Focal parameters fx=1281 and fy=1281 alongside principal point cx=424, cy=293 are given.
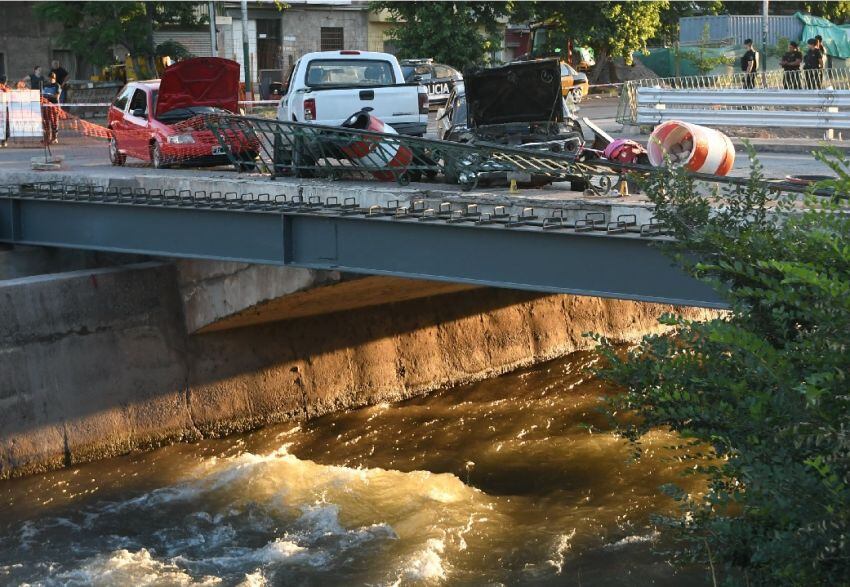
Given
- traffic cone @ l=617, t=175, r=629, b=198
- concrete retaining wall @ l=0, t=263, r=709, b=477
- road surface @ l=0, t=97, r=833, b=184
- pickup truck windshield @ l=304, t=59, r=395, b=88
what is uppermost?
pickup truck windshield @ l=304, t=59, r=395, b=88

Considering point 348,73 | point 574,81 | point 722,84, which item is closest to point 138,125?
point 348,73

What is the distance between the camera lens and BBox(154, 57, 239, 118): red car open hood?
62.0 feet

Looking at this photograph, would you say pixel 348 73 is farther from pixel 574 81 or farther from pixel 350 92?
pixel 574 81

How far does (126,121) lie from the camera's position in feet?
62.5

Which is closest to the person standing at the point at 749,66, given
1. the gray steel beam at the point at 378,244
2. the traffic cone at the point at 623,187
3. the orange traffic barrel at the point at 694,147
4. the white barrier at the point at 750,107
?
the white barrier at the point at 750,107

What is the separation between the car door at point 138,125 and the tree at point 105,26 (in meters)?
17.8

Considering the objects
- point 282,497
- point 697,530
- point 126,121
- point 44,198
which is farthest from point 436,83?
point 697,530

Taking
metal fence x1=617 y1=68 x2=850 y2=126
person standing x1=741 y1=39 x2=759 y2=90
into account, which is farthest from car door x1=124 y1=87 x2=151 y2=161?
person standing x1=741 y1=39 x2=759 y2=90

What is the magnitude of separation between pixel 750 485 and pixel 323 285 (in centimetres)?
890

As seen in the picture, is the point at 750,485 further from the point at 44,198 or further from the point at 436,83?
the point at 436,83

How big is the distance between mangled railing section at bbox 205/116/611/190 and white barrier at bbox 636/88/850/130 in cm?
520

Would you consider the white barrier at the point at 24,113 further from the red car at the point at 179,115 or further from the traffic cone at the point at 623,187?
the traffic cone at the point at 623,187

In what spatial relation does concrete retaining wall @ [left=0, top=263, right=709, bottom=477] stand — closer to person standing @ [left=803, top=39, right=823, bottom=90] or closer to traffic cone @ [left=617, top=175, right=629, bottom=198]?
traffic cone @ [left=617, top=175, right=629, bottom=198]

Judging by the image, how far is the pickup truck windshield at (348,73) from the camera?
61.0 ft
